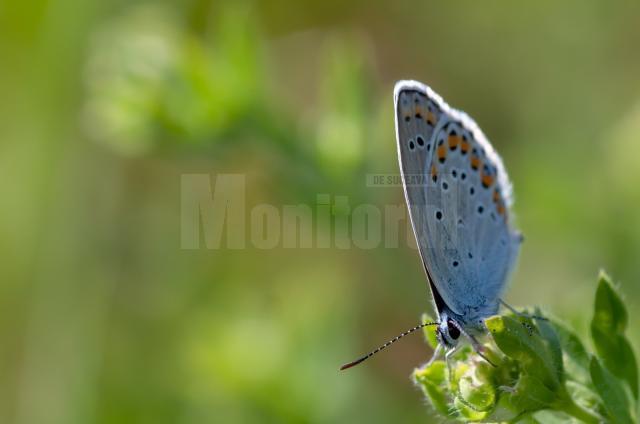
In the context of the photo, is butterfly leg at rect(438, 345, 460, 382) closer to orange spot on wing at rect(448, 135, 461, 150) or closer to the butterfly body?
the butterfly body

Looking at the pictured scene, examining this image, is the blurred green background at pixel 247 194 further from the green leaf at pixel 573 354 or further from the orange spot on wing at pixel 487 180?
the green leaf at pixel 573 354

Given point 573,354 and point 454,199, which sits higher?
point 454,199

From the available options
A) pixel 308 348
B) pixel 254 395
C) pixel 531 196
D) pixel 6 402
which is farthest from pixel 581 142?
pixel 6 402

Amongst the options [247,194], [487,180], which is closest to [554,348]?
[487,180]

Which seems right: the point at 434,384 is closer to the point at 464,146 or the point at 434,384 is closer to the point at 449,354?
the point at 449,354

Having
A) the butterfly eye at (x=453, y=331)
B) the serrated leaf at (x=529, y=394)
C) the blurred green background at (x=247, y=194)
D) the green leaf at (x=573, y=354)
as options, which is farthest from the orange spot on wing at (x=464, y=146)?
the blurred green background at (x=247, y=194)

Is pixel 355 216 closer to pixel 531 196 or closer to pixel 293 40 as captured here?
pixel 531 196

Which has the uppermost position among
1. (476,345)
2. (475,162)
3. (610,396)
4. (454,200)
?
(475,162)
